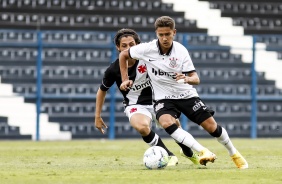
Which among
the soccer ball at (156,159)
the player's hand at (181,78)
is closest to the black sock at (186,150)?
the soccer ball at (156,159)

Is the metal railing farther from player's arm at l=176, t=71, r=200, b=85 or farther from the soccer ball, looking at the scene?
player's arm at l=176, t=71, r=200, b=85

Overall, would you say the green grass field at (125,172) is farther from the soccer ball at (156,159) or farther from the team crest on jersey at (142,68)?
the team crest on jersey at (142,68)

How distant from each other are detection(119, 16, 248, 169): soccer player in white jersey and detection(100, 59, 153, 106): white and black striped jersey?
0.79 meters

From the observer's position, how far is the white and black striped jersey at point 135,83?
360 inches

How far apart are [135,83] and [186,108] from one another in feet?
3.93

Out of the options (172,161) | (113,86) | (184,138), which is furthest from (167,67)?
(113,86)

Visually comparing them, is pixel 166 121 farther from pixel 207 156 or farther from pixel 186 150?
pixel 186 150

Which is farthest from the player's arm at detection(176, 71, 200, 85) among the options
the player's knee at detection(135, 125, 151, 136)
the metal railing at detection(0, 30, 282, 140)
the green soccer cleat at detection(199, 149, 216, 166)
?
the metal railing at detection(0, 30, 282, 140)

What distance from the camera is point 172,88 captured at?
817 centimetres

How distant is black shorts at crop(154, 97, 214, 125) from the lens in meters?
8.07

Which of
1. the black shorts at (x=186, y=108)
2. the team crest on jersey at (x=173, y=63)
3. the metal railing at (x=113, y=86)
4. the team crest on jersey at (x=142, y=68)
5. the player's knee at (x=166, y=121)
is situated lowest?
the metal railing at (x=113, y=86)

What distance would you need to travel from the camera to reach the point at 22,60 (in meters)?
17.7

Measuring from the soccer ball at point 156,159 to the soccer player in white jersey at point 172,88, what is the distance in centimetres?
26

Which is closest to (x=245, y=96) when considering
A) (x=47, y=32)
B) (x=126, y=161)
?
(x=47, y=32)
